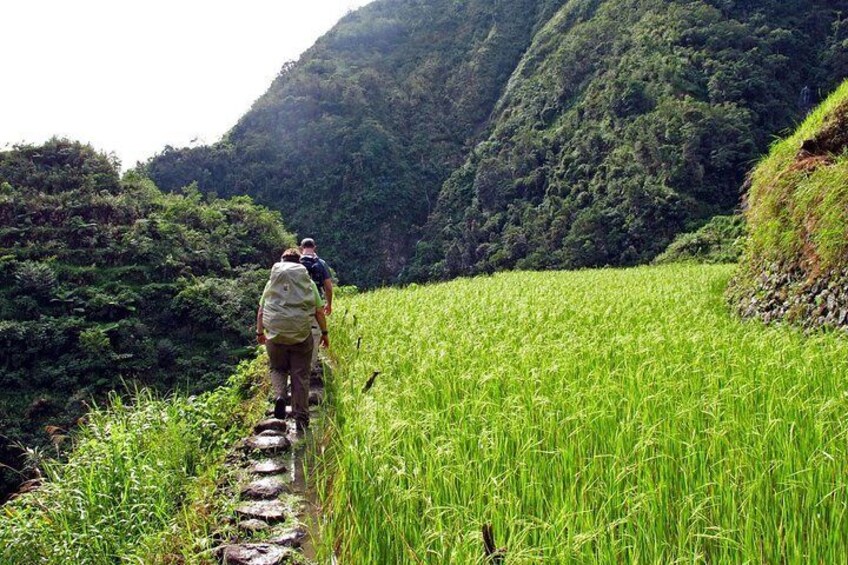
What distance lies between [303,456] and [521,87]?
219 ft

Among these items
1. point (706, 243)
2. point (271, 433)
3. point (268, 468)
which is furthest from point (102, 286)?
point (706, 243)

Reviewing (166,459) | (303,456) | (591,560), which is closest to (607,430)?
(591,560)

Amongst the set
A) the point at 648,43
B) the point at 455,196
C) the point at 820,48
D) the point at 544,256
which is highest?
the point at 648,43

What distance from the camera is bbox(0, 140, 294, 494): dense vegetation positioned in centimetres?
2441

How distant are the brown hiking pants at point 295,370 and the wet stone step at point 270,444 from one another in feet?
1.40

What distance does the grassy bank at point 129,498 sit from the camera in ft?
11.9

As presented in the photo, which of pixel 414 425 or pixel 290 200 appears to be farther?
pixel 290 200

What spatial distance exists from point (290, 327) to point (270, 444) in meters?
1.11

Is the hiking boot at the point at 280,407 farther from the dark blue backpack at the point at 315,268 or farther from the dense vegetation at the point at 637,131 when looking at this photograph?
the dense vegetation at the point at 637,131

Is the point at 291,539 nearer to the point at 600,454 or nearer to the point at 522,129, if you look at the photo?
the point at 600,454

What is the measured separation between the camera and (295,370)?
5.49 m

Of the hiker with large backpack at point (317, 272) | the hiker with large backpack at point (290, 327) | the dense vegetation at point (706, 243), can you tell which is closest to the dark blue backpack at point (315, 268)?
the hiker with large backpack at point (317, 272)

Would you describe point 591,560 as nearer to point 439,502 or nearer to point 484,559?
point 484,559

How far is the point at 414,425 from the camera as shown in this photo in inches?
151
